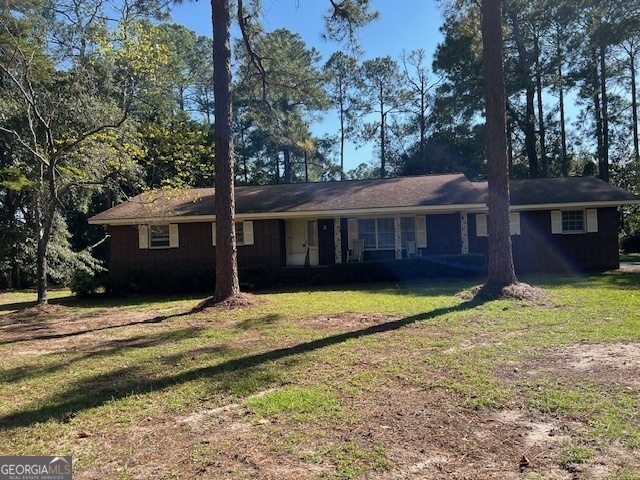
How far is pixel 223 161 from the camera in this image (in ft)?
36.8

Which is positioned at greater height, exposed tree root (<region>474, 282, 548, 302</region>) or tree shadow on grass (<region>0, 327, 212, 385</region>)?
exposed tree root (<region>474, 282, 548, 302</region>)

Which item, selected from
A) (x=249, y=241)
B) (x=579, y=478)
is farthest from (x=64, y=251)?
(x=579, y=478)

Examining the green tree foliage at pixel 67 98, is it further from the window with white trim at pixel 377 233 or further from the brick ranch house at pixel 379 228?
the window with white trim at pixel 377 233

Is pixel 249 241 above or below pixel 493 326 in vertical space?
above

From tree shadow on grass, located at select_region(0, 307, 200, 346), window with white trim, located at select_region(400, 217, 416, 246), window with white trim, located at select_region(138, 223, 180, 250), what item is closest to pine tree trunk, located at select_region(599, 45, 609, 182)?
window with white trim, located at select_region(400, 217, 416, 246)

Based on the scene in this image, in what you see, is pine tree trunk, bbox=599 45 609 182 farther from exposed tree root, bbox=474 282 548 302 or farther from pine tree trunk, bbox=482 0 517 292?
exposed tree root, bbox=474 282 548 302

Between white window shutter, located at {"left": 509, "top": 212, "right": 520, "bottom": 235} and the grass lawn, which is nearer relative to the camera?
the grass lawn

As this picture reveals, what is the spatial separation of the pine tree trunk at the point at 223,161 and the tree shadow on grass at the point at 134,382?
15.8 feet

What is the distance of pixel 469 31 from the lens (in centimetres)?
1501

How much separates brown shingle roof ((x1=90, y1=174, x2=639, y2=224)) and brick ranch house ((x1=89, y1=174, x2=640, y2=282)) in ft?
0.13

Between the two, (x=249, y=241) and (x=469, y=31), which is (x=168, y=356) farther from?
(x=469, y=31)

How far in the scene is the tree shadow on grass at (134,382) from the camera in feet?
14.7

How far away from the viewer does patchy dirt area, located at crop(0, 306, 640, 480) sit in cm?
309

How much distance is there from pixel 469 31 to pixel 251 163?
26.6 meters
